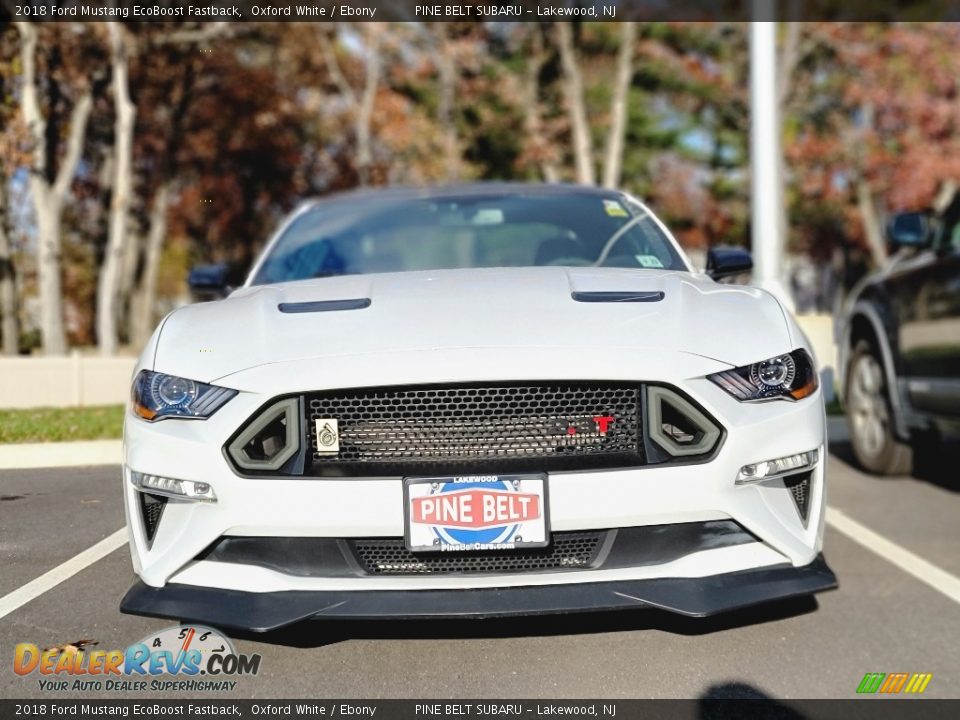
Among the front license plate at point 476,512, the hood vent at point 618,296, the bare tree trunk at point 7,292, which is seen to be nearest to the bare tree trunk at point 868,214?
the bare tree trunk at point 7,292

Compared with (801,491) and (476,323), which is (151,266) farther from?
(801,491)

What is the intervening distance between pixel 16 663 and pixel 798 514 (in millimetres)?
2117

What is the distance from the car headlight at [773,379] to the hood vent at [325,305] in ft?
3.61

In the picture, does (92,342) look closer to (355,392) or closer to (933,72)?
(933,72)

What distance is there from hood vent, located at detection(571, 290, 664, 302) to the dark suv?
2917mm

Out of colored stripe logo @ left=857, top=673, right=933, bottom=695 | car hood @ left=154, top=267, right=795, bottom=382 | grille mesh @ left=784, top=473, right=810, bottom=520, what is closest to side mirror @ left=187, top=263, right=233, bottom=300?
car hood @ left=154, top=267, right=795, bottom=382

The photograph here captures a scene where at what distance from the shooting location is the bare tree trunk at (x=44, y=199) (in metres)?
14.1

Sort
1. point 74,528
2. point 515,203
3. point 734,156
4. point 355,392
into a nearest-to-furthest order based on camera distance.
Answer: point 355,392 → point 74,528 → point 515,203 → point 734,156

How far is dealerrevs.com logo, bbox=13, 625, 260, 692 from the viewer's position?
305cm

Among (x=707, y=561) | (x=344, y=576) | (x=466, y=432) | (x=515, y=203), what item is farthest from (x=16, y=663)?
(x=515, y=203)

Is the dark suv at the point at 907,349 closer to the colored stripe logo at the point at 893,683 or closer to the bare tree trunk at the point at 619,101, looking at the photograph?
the colored stripe logo at the point at 893,683

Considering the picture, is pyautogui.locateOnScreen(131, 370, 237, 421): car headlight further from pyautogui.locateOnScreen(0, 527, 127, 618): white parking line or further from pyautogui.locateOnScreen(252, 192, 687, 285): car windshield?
pyautogui.locateOnScreen(252, 192, 687, 285): car windshield

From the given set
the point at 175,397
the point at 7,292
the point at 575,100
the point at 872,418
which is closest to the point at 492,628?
the point at 175,397

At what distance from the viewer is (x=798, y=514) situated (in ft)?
10.6
